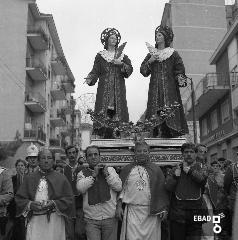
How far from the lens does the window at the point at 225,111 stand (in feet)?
81.0

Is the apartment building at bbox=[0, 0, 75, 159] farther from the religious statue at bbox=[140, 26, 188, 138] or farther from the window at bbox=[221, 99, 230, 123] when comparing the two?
the religious statue at bbox=[140, 26, 188, 138]

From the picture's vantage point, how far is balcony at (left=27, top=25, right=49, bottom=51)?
1298 inches

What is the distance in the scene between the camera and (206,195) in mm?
5879

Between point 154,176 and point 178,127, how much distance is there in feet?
8.50

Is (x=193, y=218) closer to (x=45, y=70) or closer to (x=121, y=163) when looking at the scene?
(x=121, y=163)

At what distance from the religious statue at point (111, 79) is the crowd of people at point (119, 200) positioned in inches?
101

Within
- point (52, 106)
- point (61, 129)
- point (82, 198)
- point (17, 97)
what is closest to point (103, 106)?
point (82, 198)

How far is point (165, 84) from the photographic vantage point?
829 cm

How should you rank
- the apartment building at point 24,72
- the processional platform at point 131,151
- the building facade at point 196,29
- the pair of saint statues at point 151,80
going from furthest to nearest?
the building facade at point 196,29 → the apartment building at point 24,72 → the pair of saint statues at point 151,80 → the processional platform at point 131,151

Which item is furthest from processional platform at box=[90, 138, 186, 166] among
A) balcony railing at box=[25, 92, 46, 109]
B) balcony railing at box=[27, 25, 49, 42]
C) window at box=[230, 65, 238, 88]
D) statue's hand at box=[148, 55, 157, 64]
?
balcony railing at box=[27, 25, 49, 42]

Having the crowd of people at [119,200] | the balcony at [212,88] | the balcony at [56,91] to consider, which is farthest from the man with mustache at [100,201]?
the balcony at [56,91]

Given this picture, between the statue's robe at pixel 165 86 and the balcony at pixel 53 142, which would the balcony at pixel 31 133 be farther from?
the statue's robe at pixel 165 86

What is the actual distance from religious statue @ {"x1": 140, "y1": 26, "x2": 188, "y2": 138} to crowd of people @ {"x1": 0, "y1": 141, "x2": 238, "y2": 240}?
2.36 meters

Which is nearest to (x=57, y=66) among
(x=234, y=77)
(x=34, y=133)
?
(x=34, y=133)
